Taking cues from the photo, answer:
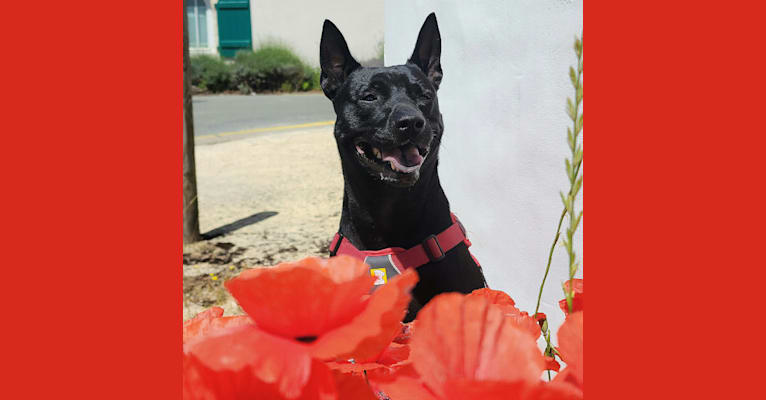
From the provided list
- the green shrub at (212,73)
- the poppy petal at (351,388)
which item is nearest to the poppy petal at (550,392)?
the poppy petal at (351,388)

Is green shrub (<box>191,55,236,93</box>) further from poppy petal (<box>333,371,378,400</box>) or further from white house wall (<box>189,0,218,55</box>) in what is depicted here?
poppy petal (<box>333,371,378,400</box>)

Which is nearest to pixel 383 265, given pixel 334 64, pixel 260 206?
pixel 334 64

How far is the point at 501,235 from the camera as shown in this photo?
210 centimetres

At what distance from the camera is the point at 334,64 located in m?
1.52

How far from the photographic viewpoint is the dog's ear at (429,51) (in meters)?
1.47

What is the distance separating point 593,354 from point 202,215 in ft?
17.3

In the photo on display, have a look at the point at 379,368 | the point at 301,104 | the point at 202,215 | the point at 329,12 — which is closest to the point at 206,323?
the point at 379,368

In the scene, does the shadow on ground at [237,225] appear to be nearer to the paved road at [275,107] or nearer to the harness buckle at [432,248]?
the paved road at [275,107]

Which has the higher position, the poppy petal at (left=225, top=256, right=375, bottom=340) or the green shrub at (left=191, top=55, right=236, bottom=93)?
the green shrub at (left=191, top=55, right=236, bottom=93)

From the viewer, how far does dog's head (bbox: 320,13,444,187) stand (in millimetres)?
1440

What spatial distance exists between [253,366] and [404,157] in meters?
1.24

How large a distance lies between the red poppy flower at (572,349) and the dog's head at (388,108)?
112 cm

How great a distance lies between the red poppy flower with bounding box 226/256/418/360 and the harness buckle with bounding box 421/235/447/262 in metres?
1.26

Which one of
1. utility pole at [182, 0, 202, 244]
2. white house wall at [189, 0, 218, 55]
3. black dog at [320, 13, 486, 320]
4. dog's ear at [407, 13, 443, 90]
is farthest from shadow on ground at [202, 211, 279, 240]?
white house wall at [189, 0, 218, 55]
